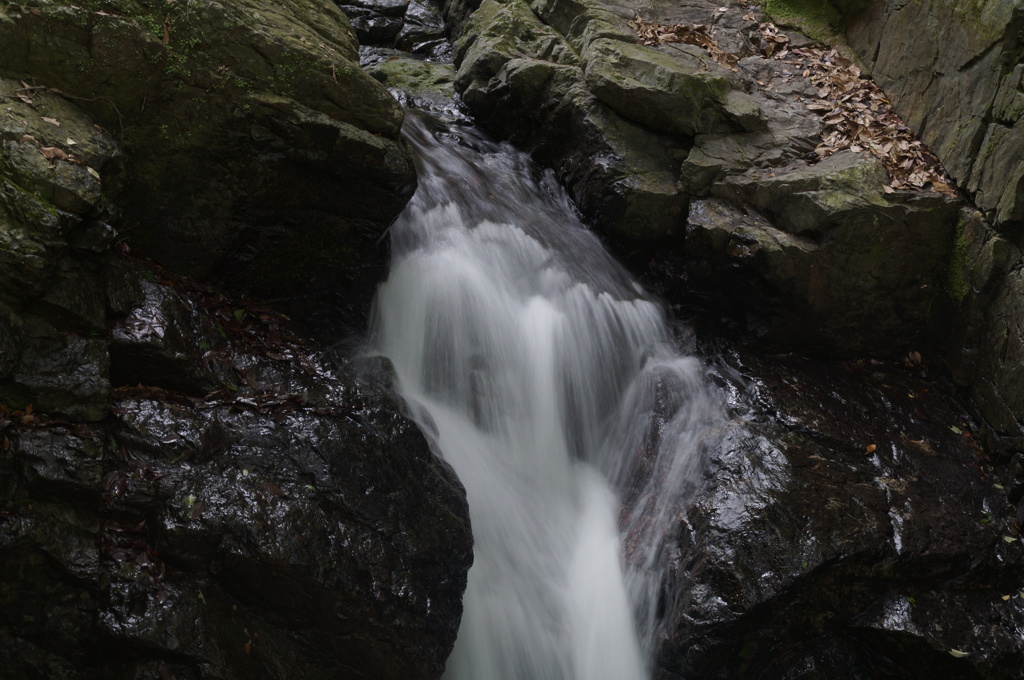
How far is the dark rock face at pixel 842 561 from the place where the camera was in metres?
4.34

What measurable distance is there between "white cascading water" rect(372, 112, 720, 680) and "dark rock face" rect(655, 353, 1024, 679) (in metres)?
0.38

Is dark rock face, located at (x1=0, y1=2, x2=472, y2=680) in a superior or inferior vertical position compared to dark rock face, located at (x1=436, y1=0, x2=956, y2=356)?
inferior

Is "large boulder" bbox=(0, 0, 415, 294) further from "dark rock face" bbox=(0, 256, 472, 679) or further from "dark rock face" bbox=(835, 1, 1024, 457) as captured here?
"dark rock face" bbox=(835, 1, 1024, 457)

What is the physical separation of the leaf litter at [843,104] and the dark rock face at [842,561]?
2469 mm

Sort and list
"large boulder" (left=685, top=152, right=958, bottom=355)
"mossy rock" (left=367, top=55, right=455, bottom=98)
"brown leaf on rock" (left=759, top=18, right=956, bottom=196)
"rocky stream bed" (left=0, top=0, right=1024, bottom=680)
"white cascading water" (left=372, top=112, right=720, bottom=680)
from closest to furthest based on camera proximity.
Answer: "rocky stream bed" (left=0, top=0, right=1024, bottom=680) < "white cascading water" (left=372, top=112, right=720, bottom=680) < "large boulder" (left=685, top=152, right=958, bottom=355) < "brown leaf on rock" (left=759, top=18, right=956, bottom=196) < "mossy rock" (left=367, top=55, right=455, bottom=98)

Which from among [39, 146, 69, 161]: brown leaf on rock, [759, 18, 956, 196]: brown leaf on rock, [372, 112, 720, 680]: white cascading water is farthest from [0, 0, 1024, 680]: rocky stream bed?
[372, 112, 720, 680]: white cascading water

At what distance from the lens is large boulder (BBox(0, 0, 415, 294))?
13.0 feet

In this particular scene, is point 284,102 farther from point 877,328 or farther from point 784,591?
point 877,328

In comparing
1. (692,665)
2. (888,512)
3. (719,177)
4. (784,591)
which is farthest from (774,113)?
(692,665)

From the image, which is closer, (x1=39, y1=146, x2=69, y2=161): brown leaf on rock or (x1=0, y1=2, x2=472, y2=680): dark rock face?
(x1=0, y1=2, x2=472, y2=680): dark rock face

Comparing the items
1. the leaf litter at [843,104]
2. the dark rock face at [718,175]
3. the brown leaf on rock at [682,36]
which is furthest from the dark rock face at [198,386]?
the leaf litter at [843,104]

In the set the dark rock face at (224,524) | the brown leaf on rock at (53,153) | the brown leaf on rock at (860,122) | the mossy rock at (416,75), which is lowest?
the dark rock face at (224,524)

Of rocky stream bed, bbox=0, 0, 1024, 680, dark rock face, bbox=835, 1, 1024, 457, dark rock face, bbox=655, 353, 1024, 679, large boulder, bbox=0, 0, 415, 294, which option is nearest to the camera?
rocky stream bed, bbox=0, 0, 1024, 680

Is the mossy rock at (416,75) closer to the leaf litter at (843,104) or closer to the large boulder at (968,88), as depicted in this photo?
the leaf litter at (843,104)
